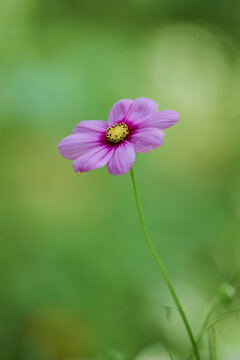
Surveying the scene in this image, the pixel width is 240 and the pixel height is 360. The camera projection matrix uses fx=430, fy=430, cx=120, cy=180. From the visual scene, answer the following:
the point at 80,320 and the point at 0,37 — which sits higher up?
the point at 0,37

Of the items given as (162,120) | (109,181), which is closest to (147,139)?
(162,120)

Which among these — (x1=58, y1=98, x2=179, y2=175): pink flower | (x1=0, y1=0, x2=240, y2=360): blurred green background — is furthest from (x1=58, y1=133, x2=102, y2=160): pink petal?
(x1=0, y1=0, x2=240, y2=360): blurred green background

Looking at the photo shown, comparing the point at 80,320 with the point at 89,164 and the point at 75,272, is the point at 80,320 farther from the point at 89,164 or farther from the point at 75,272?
the point at 89,164

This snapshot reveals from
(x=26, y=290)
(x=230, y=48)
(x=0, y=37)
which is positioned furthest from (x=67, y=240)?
(x=230, y=48)

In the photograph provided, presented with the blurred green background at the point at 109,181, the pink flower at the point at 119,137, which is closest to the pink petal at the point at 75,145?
the pink flower at the point at 119,137

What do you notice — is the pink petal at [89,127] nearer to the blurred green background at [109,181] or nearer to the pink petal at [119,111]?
the pink petal at [119,111]

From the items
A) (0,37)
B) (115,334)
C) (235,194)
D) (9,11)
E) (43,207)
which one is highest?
(9,11)
